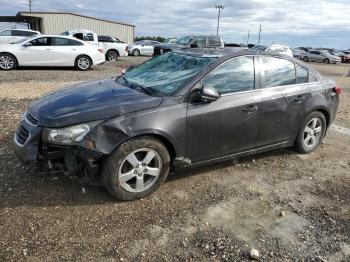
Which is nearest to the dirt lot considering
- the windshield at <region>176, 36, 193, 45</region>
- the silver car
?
the windshield at <region>176, 36, 193, 45</region>

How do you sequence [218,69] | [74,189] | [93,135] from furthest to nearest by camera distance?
1. [218,69]
2. [74,189]
3. [93,135]

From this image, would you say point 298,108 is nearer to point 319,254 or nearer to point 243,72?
point 243,72

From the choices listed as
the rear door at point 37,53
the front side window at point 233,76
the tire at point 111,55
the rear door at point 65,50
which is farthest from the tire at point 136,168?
the tire at point 111,55

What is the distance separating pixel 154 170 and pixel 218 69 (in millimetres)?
1443

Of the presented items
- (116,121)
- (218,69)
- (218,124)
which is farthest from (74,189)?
(218,69)

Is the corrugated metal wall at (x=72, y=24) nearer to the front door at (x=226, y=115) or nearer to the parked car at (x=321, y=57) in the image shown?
the parked car at (x=321, y=57)

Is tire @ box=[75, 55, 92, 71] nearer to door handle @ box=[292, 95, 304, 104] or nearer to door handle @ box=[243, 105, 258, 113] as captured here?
door handle @ box=[292, 95, 304, 104]

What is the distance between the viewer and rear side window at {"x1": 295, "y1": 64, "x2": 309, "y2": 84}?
17.1 feet

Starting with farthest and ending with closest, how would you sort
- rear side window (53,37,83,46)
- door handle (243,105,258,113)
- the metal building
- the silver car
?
the metal building → the silver car → rear side window (53,37,83,46) → door handle (243,105,258,113)

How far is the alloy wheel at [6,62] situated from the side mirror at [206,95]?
1235cm

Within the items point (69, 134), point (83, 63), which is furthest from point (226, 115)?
point (83, 63)

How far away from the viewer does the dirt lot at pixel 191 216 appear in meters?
3.19

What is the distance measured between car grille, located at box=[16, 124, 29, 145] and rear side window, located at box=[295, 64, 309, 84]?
11.9ft

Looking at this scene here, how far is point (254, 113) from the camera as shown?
15.0 ft
